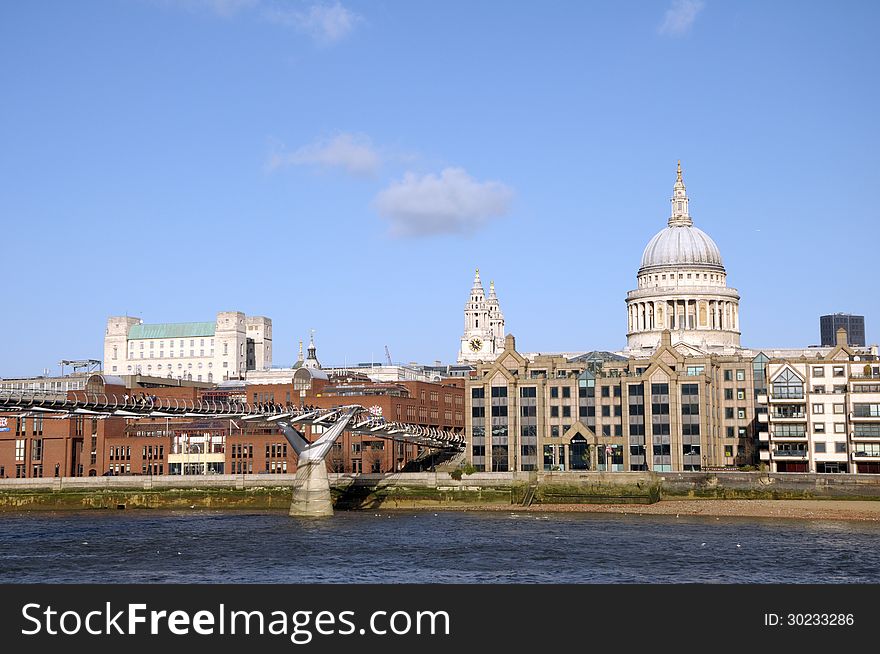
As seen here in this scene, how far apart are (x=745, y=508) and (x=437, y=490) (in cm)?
3125

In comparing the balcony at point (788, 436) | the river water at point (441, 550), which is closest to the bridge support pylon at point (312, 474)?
the river water at point (441, 550)

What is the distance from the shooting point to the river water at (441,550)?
218 feet

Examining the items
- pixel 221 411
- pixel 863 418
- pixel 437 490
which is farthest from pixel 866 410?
pixel 221 411

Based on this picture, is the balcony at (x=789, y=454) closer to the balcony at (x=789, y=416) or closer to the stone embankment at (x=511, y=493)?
the balcony at (x=789, y=416)

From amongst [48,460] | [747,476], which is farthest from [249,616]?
[48,460]

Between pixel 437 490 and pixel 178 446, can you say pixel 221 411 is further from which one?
pixel 178 446

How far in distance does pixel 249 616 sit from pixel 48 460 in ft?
418

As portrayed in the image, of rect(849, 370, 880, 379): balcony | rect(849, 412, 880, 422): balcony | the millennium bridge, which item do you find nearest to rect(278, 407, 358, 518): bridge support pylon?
the millennium bridge

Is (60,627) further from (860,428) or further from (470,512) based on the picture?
(860,428)

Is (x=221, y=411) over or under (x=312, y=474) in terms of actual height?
over

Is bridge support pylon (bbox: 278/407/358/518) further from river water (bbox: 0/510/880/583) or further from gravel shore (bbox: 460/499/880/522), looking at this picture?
gravel shore (bbox: 460/499/880/522)

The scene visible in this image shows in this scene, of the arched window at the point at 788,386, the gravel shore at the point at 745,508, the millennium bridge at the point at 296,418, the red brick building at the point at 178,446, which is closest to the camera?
the millennium bridge at the point at 296,418

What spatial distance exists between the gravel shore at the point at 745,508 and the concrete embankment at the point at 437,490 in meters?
1.39

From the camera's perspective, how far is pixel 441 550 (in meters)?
79.4
